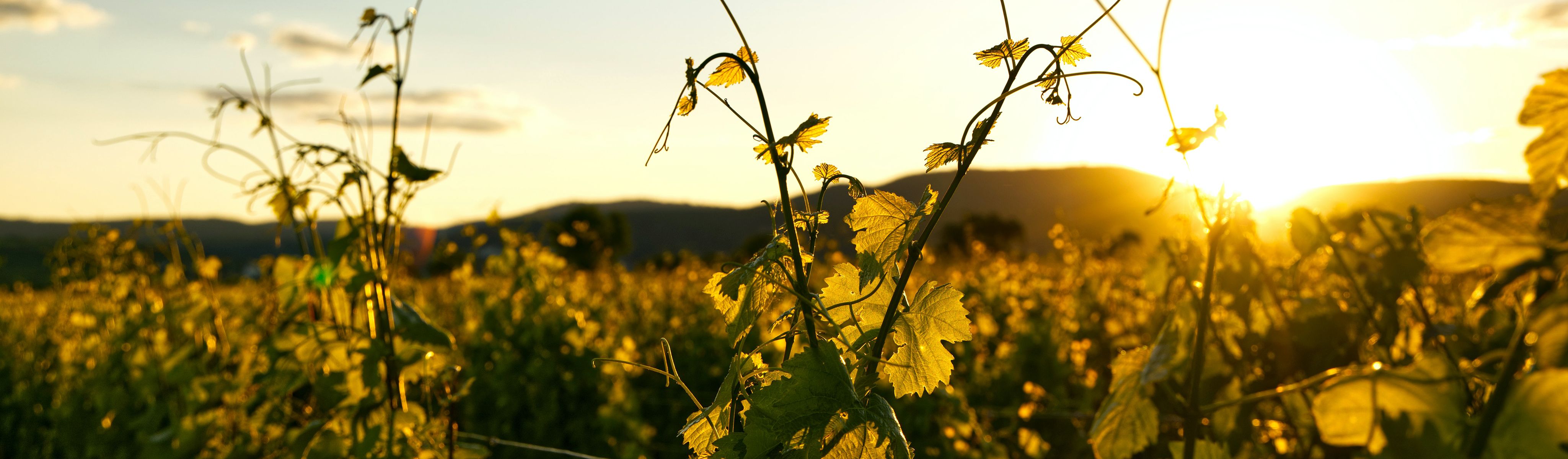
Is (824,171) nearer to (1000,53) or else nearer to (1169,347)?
(1000,53)

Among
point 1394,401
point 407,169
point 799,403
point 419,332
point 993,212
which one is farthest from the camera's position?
point 993,212

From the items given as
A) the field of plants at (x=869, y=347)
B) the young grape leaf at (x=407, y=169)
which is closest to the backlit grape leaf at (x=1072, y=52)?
the field of plants at (x=869, y=347)

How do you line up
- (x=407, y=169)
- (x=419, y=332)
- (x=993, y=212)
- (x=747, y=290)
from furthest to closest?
(x=993, y=212) < (x=419, y=332) < (x=407, y=169) < (x=747, y=290)

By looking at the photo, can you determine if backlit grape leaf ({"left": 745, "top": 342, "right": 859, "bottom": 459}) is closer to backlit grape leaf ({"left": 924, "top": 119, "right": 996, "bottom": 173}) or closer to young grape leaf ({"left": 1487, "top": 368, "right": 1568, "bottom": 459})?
backlit grape leaf ({"left": 924, "top": 119, "right": 996, "bottom": 173})

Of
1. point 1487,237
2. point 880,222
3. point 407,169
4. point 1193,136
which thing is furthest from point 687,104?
point 407,169

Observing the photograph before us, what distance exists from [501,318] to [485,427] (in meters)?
0.82

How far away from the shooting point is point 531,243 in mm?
6098

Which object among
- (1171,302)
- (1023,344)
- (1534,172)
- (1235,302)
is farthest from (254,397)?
(1023,344)

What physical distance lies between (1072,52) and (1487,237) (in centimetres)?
52

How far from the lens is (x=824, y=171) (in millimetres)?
812

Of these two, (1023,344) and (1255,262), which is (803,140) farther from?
(1023,344)

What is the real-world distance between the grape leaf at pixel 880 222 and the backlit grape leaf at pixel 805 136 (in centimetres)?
8

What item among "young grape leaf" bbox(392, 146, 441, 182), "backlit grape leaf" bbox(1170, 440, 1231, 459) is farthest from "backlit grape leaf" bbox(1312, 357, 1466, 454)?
"young grape leaf" bbox(392, 146, 441, 182)

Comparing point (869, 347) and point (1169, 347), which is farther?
point (1169, 347)
